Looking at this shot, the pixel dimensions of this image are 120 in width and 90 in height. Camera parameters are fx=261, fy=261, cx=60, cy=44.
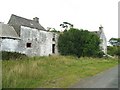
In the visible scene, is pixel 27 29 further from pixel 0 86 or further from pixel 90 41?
pixel 0 86

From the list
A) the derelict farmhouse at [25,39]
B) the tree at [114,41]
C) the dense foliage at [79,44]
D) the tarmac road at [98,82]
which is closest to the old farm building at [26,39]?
the derelict farmhouse at [25,39]

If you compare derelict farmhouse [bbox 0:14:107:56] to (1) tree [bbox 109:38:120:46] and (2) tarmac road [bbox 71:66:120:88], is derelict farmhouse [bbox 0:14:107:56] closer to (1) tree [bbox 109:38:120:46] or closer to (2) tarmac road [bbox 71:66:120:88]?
(2) tarmac road [bbox 71:66:120:88]

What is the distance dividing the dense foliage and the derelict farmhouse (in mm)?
2520

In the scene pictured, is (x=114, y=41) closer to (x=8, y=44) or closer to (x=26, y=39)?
(x=26, y=39)

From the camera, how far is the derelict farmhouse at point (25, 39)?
1427 inches

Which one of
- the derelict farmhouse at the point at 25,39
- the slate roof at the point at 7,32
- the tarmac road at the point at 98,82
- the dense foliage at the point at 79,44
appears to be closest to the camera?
the tarmac road at the point at 98,82

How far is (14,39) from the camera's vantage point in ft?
122

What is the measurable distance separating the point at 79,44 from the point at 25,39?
10.4m

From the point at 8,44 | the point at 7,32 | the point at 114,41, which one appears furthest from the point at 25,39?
the point at 114,41

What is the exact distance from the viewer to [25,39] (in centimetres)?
3966

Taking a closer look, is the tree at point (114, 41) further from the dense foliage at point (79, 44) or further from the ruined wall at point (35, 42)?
the ruined wall at point (35, 42)

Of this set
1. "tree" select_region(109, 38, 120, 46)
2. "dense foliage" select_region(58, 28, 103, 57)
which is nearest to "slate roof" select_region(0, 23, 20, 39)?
Answer: "dense foliage" select_region(58, 28, 103, 57)

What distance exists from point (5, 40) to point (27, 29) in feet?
17.9

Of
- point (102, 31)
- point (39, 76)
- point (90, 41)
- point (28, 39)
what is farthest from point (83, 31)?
point (39, 76)
